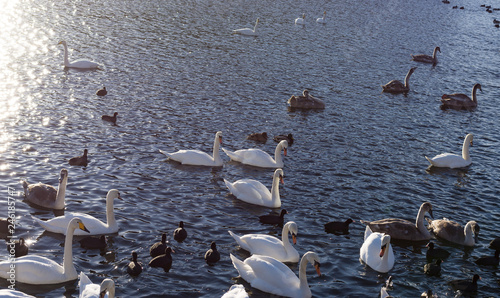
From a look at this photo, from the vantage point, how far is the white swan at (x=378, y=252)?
17234 millimetres

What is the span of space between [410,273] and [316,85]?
20.7 metres

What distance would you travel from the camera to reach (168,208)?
20031 mm

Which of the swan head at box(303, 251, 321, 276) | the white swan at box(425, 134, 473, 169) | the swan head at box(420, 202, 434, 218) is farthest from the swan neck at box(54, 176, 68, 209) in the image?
the white swan at box(425, 134, 473, 169)

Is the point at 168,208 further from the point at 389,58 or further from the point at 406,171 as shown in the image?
the point at 389,58

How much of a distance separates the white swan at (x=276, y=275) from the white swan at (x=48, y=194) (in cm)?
636

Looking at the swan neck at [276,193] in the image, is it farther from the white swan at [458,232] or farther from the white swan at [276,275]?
the white swan at [458,232]

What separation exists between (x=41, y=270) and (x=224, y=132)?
13.6 m

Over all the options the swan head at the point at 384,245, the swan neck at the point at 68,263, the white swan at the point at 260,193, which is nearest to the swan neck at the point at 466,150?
the white swan at the point at 260,193

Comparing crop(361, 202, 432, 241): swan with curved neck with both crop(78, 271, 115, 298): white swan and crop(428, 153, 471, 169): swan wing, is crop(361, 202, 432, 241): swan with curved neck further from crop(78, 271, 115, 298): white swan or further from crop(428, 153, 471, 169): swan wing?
crop(78, 271, 115, 298): white swan

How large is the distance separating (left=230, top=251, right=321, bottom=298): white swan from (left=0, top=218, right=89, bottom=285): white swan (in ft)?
14.1

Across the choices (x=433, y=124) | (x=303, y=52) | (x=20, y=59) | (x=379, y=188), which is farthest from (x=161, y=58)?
(x=379, y=188)

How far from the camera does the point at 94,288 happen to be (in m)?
14.2

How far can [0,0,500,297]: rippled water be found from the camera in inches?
696

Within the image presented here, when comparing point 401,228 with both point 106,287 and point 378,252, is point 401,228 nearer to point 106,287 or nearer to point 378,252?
point 378,252
